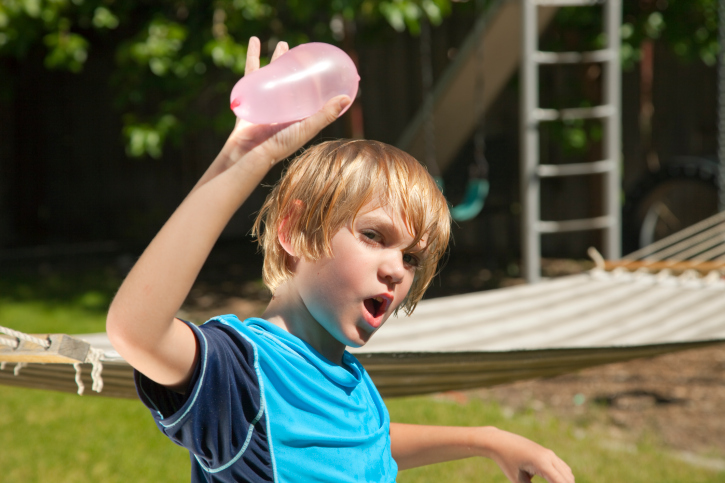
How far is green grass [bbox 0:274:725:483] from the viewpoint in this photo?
2.85 meters

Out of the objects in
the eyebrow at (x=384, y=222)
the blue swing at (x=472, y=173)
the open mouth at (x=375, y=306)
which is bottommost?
the blue swing at (x=472, y=173)

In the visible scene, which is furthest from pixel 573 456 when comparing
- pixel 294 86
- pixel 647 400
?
pixel 294 86

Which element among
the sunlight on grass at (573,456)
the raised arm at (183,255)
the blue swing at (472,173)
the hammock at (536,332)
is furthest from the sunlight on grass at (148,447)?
the raised arm at (183,255)

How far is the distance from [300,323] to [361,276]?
143 millimetres

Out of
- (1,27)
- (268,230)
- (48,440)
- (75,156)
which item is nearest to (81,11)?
(1,27)

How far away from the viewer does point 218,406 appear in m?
0.92

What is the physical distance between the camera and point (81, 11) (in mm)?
5953

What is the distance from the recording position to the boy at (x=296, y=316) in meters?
0.83

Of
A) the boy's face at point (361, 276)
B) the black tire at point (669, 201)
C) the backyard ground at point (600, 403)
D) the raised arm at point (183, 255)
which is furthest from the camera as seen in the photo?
the black tire at point (669, 201)

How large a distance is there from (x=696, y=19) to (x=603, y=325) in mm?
4345

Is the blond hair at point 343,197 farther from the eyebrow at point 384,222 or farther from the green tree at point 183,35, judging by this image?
the green tree at point 183,35

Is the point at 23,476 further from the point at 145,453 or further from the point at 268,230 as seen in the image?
the point at 268,230

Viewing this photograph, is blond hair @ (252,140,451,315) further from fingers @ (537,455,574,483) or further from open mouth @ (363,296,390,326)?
fingers @ (537,455,574,483)

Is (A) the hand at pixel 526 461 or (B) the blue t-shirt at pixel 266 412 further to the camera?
(A) the hand at pixel 526 461
